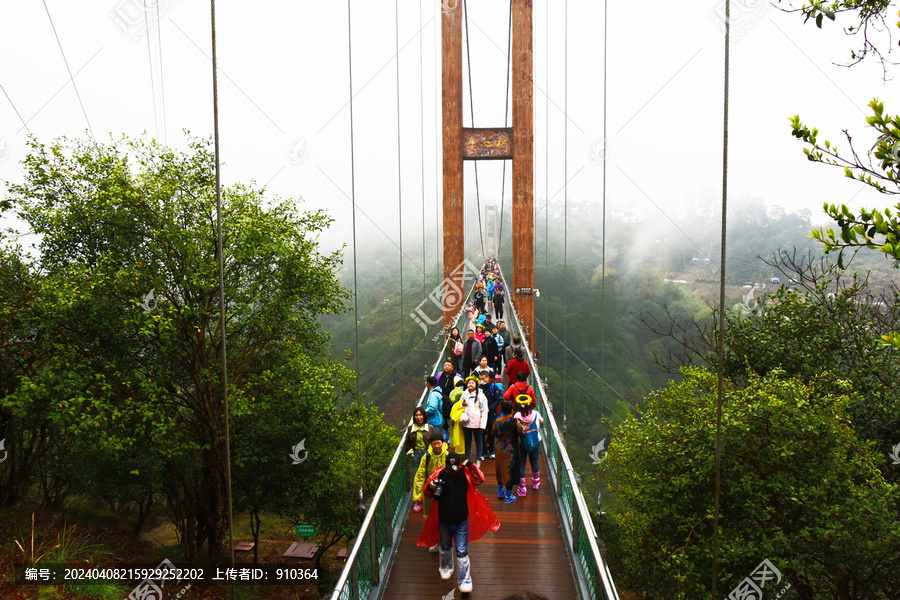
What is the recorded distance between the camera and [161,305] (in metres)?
7.25

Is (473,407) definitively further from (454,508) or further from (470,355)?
(470,355)

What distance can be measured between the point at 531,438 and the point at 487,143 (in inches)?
463

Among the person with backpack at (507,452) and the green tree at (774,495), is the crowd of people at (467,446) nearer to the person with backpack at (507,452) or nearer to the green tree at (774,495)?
the person with backpack at (507,452)

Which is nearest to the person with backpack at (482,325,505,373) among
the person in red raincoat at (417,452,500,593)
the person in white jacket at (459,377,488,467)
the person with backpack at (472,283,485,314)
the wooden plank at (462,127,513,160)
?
the person in white jacket at (459,377,488,467)

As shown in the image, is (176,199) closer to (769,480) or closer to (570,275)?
(769,480)

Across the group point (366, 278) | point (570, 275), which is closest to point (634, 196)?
point (570, 275)

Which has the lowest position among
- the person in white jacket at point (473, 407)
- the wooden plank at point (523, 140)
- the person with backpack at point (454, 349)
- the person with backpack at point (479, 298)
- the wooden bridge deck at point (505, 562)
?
the wooden bridge deck at point (505, 562)

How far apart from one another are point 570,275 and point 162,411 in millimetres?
38029

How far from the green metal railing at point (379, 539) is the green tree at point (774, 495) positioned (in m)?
3.30

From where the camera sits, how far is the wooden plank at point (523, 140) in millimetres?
14562

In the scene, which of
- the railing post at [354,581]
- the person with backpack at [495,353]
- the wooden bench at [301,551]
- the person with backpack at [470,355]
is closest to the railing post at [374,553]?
the railing post at [354,581]

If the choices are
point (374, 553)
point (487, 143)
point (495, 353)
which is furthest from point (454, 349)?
point (487, 143)

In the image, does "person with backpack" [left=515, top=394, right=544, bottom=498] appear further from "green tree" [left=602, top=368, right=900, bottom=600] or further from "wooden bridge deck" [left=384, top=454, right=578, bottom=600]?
"green tree" [left=602, top=368, right=900, bottom=600]

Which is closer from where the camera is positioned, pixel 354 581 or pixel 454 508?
pixel 354 581
